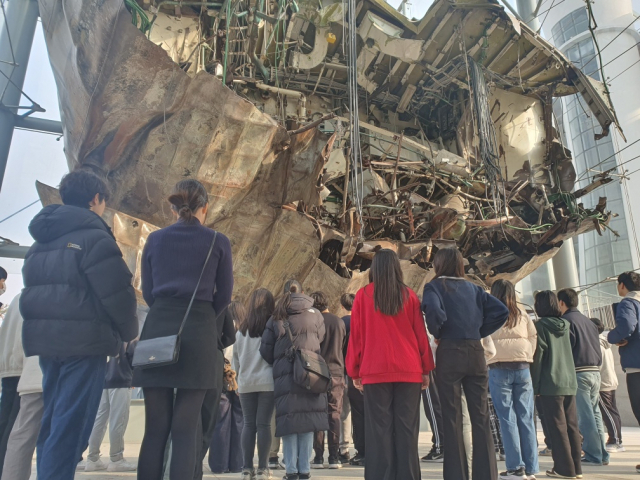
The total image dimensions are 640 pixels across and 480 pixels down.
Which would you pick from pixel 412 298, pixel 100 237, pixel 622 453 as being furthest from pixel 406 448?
pixel 622 453

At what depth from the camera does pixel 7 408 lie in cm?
326

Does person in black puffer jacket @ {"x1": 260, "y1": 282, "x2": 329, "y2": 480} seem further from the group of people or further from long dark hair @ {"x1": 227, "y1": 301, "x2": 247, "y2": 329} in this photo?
long dark hair @ {"x1": 227, "y1": 301, "x2": 247, "y2": 329}

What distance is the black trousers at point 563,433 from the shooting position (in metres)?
3.76

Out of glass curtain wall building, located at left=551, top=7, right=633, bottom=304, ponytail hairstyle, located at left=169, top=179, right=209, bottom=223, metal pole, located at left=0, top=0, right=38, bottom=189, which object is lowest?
ponytail hairstyle, located at left=169, top=179, right=209, bottom=223

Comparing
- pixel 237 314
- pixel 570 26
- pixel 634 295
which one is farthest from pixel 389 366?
pixel 570 26

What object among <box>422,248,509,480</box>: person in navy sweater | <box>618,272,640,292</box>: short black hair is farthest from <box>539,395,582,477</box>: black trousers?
<box>618,272,640,292</box>: short black hair

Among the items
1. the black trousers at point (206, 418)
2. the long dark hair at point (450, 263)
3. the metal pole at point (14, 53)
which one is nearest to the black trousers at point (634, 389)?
the long dark hair at point (450, 263)

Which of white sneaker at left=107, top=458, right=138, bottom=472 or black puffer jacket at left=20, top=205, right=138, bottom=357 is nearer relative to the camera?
black puffer jacket at left=20, top=205, right=138, bottom=357

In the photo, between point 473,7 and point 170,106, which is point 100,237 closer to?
point 170,106

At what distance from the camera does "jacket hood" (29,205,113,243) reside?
250cm

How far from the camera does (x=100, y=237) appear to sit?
8.07 ft

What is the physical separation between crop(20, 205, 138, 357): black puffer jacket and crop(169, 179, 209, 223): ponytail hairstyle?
368mm

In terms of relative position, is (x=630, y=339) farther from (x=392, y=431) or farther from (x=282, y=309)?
(x=282, y=309)

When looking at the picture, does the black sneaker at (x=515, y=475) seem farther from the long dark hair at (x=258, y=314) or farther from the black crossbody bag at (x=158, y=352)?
the black crossbody bag at (x=158, y=352)
